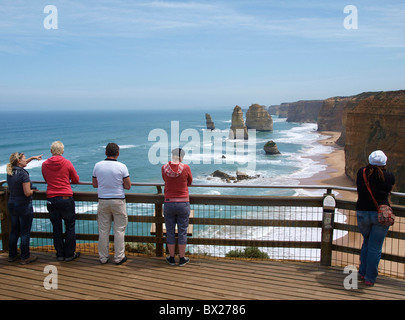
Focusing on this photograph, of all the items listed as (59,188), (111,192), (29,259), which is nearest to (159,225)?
(111,192)

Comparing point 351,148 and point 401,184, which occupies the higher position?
point 351,148

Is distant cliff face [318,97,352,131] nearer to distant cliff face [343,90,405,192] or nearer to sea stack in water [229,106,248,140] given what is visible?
sea stack in water [229,106,248,140]

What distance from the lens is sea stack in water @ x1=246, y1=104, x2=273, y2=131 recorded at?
4476 inches

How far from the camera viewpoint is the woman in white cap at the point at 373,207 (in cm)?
467

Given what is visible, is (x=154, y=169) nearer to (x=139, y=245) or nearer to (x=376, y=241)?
(x=139, y=245)

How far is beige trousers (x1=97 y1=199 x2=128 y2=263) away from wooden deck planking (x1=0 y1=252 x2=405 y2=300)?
0.20 metres

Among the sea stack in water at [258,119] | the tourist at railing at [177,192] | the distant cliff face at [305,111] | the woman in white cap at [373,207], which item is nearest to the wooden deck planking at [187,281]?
the woman in white cap at [373,207]

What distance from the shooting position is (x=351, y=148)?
132 ft

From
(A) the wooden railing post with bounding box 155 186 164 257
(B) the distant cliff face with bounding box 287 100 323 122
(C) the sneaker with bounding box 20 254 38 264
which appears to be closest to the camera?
(C) the sneaker with bounding box 20 254 38 264

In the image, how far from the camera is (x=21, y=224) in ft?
17.8

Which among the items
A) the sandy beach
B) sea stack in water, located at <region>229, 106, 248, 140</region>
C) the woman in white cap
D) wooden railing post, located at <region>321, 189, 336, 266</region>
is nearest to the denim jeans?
wooden railing post, located at <region>321, 189, 336, 266</region>

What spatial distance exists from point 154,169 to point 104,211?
46662 mm
